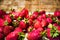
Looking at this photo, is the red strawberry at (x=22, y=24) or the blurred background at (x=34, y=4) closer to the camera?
the red strawberry at (x=22, y=24)

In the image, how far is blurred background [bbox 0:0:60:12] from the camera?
1299mm

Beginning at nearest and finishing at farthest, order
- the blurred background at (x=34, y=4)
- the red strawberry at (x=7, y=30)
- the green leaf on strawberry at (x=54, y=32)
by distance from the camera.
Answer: the green leaf on strawberry at (x=54, y=32), the red strawberry at (x=7, y=30), the blurred background at (x=34, y=4)

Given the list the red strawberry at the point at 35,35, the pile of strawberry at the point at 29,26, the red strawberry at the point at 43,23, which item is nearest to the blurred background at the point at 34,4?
the pile of strawberry at the point at 29,26

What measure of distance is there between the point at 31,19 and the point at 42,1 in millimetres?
359

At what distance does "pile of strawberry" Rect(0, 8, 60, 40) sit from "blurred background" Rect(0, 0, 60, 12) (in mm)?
269

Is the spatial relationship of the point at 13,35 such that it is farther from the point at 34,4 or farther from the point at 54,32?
the point at 34,4

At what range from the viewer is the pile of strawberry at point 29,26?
81 centimetres

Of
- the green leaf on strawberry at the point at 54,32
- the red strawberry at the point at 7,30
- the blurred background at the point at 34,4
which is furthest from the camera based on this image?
the blurred background at the point at 34,4

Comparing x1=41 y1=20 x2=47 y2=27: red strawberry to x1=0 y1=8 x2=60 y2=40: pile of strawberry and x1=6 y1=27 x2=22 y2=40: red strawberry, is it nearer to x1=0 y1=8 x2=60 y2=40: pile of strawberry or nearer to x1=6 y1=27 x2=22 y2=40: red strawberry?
x1=0 y1=8 x2=60 y2=40: pile of strawberry

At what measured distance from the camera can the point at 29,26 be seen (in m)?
0.92

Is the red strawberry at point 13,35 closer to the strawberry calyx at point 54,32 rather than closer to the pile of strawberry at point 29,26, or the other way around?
the pile of strawberry at point 29,26

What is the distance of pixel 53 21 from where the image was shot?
926mm

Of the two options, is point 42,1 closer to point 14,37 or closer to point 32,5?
point 32,5

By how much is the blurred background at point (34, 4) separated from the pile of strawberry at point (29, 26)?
0.88ft
